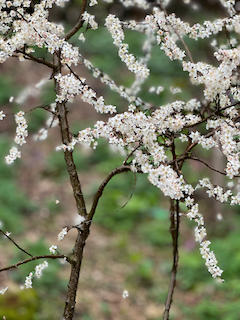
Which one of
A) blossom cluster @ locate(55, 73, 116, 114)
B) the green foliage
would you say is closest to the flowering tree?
blossom cluster @ locate(55, 73, 116, 114)

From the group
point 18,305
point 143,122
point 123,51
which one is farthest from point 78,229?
point 18,305

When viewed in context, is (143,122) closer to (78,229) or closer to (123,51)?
(123,51)

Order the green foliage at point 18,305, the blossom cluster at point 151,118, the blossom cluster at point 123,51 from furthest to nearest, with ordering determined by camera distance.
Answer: the green foliage at point 18,305
the blossom cluster at point 123,51
the blossom cluster at point 151,118

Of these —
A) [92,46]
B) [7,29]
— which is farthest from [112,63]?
[7,29]

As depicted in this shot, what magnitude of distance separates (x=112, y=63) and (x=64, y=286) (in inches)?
274

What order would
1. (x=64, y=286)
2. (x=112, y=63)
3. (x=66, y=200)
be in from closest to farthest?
(x=64, y=286) < (x=66, y=200) < (x=112, y=63)

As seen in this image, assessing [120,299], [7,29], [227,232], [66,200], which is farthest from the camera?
[66,200]

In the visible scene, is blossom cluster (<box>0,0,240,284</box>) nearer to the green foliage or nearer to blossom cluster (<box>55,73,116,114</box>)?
blossom cluster (<box>55,73,116,114</box>)

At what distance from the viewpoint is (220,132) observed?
145cm

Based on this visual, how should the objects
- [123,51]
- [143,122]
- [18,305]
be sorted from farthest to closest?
[18,305], [123,51], [143,122]

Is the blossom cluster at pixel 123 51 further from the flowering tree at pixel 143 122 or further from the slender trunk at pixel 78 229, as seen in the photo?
the slender trunk at pixel 78 229

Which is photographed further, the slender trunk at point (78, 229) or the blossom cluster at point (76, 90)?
the slender trunk at point (78, 229)

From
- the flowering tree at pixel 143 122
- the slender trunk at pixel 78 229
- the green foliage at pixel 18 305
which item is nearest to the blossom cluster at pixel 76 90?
the flowering tree at pixel 143 122

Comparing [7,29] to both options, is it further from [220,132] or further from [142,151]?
[220,132]
